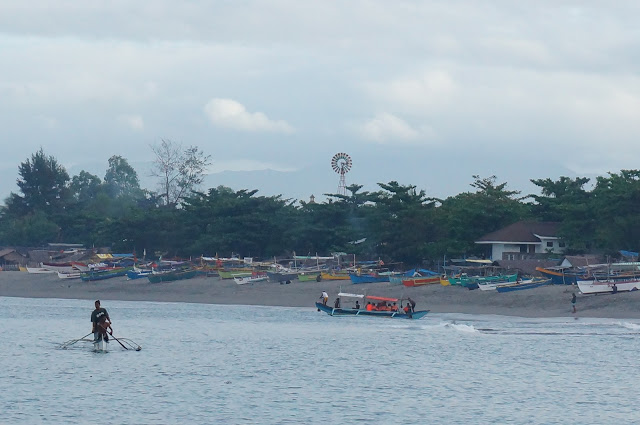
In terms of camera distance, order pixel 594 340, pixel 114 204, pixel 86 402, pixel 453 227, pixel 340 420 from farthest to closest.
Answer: pixel 114 204 → pixel 453 227 → pixel 594 340 → pixel 86 402 → pixel 340 420

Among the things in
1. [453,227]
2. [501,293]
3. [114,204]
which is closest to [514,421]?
[501,293]

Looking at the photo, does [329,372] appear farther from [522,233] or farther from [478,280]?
[522,233]

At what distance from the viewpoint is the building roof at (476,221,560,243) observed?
8575cm

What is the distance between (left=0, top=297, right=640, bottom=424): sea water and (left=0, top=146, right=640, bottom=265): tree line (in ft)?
75.7

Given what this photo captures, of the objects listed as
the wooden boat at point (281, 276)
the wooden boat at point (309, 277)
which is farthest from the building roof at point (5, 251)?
the wooden boat at point (309, 277)

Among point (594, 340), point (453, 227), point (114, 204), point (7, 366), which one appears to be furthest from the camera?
point (114, 204)

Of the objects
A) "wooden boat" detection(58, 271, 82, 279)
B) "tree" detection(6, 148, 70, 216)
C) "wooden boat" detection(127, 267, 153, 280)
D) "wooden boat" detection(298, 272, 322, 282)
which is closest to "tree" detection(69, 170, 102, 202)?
"tree" detection(6, 148, 70, 216)

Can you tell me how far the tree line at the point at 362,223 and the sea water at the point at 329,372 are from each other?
908 inches

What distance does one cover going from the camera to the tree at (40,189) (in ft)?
477

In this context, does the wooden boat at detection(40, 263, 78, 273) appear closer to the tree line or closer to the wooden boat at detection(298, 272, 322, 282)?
the tree line

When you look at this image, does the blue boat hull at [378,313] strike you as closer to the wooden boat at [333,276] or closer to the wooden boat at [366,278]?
the wooden boat at [366,278]

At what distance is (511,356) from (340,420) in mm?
16056

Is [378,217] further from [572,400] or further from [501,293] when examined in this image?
[572,400]

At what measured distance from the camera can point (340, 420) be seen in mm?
29375
